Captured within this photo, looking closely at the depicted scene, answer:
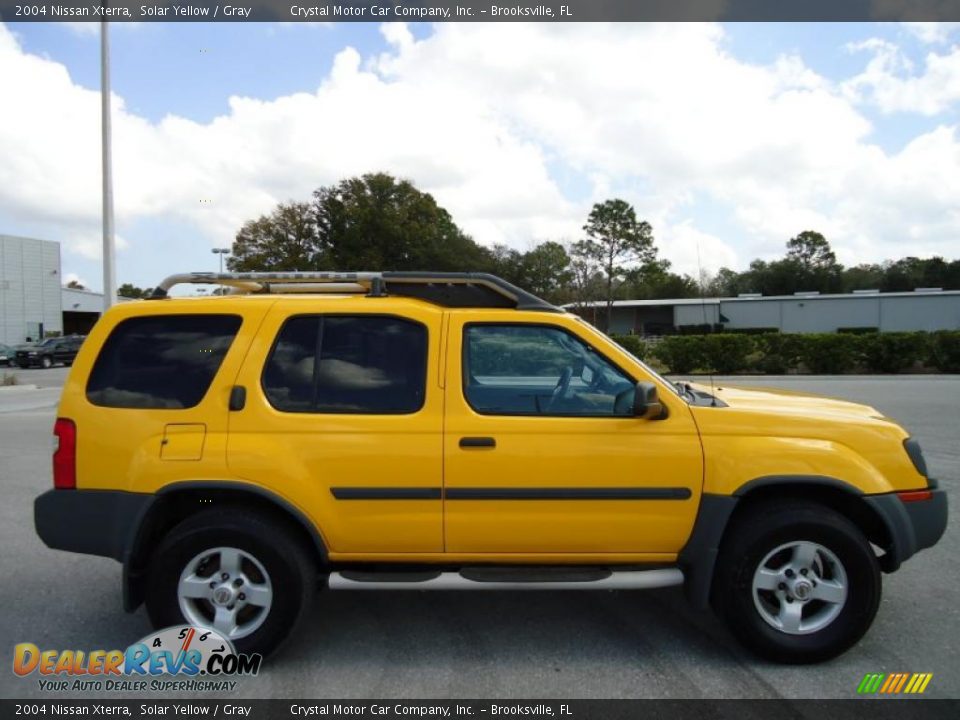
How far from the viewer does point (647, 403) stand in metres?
3.25

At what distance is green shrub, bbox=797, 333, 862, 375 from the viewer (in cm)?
2170

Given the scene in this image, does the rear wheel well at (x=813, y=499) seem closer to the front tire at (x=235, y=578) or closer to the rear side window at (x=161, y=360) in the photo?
the front tire at (x=235, y=578)

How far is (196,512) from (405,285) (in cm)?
172

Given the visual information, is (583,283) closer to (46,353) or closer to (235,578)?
(46,353)

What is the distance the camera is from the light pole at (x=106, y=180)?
1476cm

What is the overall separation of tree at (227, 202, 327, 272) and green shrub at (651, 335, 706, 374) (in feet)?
88.1

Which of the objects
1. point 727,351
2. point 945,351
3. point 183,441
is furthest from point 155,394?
point 945,351

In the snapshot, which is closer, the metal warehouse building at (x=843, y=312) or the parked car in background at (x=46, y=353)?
the parked car in background at (x=46, y=353)

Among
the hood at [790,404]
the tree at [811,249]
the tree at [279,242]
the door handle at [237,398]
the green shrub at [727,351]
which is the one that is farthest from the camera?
the tree at [811,249]

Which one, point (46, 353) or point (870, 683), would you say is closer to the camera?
point (870, 683)

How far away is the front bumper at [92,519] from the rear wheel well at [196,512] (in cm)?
7

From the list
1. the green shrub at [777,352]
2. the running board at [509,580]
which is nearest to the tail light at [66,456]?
the running board at [509,580]

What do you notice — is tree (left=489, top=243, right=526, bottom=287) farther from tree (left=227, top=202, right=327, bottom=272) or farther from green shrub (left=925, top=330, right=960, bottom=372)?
green shrub (left=925, top=330, right=960, bottom=372)
